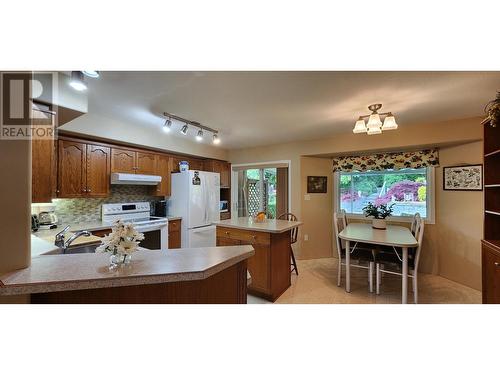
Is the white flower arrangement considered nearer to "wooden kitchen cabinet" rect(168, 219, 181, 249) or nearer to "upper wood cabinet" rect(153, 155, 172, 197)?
"wooden kitchen cabinet" rect(168, 219, 181, 249)

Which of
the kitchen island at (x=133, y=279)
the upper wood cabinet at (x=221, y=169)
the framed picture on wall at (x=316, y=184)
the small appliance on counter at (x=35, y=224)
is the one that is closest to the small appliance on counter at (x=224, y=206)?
the upper wood cabinet at (x=221, y=169)

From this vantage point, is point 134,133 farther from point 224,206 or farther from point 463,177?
point 463,177

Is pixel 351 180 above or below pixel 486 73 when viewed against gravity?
below

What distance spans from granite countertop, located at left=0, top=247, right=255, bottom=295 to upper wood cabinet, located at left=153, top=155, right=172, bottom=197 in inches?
102

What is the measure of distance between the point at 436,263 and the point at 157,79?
424 cm

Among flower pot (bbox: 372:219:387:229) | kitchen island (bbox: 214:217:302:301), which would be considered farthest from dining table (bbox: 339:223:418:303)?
kitchen island (bbox: 214:217:302:301)

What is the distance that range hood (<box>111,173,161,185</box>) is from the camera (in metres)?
2.96

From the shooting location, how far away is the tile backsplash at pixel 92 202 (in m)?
2.80

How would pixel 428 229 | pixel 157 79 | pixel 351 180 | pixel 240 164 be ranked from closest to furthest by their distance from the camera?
pixel 157 79
pixel 428 229
pixel 351 180
pixel 240 164
